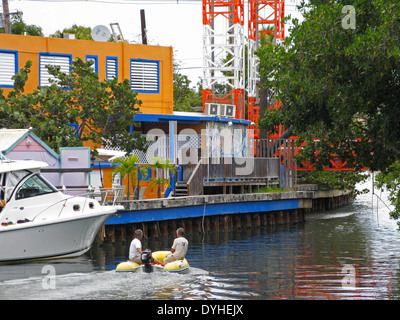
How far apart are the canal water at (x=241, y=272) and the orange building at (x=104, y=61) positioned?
853cm

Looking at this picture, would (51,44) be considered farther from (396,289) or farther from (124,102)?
(396,289)

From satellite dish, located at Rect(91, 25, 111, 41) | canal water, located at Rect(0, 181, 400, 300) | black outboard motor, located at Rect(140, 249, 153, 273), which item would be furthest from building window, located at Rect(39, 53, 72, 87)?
black outboard motor, located at Rect(140, 249, 153, 273)

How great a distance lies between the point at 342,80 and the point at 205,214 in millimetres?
14273

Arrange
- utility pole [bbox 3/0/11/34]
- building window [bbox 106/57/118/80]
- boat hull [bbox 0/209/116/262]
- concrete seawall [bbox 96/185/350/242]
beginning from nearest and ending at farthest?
1. boat hull [bbox 0/209/116/262]
2. concrete seawall [bbox 96/185/350/242]
3. building window [bbox 106/57/118/80]
4. utility pole [bbox 3/0/11/34]

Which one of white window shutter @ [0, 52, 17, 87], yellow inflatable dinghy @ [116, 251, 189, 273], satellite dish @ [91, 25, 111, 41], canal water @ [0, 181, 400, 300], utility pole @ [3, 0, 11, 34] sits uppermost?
utility pole @ [3, 0, 11, 34]

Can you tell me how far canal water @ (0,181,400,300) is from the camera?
17.6m

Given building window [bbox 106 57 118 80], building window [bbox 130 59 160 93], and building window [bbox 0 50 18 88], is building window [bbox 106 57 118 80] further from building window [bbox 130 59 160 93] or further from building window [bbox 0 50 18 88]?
building window [bbox 0 50 18 88]

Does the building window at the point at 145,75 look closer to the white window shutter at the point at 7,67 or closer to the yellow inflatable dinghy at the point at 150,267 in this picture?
the white window shutter at the point at 7,67

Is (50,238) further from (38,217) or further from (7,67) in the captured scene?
(7,67)

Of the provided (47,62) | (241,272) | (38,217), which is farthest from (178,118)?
(241,272)

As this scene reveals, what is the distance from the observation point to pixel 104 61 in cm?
3569

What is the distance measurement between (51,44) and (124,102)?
5.83 meters

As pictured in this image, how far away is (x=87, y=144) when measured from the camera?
33.5m
